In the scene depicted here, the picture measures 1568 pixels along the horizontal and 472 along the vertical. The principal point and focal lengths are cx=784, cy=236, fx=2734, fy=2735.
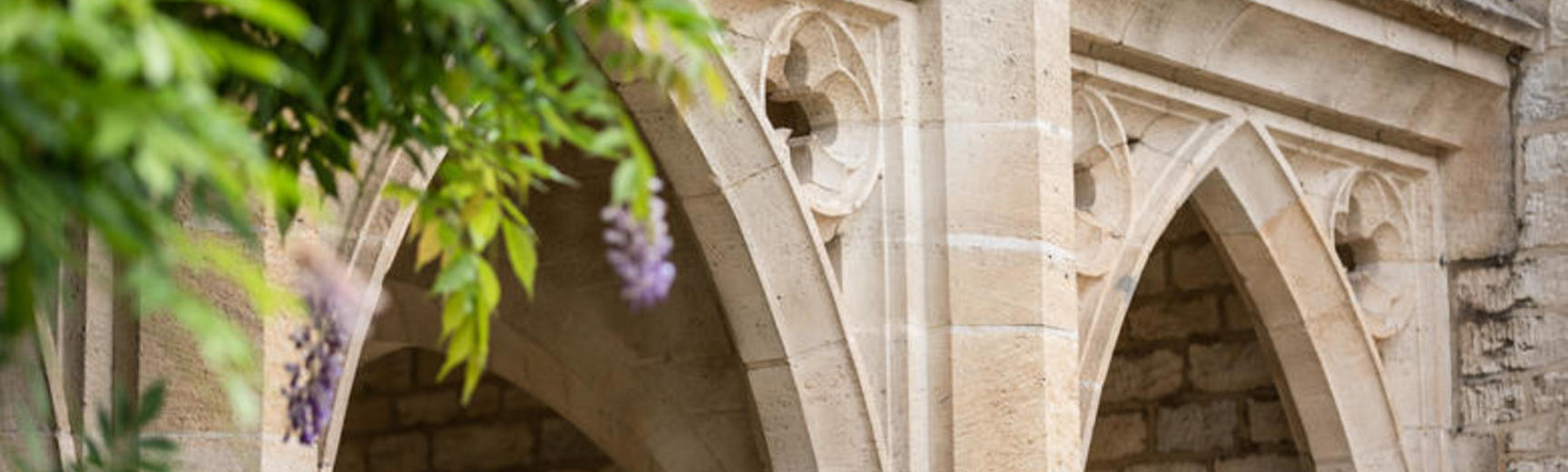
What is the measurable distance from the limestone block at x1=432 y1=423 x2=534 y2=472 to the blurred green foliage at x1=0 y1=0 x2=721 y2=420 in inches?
208

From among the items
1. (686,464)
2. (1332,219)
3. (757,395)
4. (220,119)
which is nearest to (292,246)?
(757,395)

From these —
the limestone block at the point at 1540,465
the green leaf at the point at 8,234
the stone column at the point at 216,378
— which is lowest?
the green leaf at the point at 8,234

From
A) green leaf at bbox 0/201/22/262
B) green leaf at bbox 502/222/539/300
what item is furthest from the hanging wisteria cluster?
green leaf at bbox 0/201/22/262

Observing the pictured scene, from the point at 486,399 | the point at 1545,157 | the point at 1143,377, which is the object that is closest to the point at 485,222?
the point at 1545,157

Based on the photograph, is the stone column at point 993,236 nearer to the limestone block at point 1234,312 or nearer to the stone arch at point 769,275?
the stone arch at point 769,275

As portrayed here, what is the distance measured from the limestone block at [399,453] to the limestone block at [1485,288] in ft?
9.60

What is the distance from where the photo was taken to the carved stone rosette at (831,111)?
4660mm

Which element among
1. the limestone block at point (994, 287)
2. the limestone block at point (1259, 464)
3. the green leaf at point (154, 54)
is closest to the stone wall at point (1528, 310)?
the limestone block at point (1259, 464)

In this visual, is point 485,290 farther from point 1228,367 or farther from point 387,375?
point 387,375

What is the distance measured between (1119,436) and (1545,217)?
3.93 ft

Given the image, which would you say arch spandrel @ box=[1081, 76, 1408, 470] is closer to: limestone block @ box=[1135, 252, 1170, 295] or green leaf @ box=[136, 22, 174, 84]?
limestone block @ box=[1135, 252, 1170, 295]

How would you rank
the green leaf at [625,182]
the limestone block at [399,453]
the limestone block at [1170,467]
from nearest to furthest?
the green leaf at [625,182] → the limestone block at [1170,467] → the limestone block at [399,453]

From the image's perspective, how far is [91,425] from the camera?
141 inches

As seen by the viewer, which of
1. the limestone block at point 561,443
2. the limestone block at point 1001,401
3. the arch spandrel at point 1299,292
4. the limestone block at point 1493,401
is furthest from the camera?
the limestone block at point 561,443
